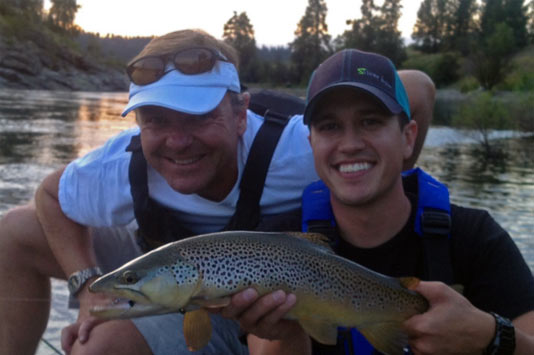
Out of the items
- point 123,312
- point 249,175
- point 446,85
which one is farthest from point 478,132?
point 446,85

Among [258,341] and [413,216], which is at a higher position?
[413,216]

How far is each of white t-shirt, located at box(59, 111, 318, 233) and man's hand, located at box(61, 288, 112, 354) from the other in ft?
1.52

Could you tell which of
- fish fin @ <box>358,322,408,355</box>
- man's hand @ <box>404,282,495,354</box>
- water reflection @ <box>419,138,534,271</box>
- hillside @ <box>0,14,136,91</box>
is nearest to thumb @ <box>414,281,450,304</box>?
man's hand @ <box>404,282,495,354</box>

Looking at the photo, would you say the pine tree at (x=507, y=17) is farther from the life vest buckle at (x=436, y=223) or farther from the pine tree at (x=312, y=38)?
the life vest buckle at (x=436, y=223)

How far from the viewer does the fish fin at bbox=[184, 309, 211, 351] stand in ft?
7.22

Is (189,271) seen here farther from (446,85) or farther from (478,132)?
(446,85)

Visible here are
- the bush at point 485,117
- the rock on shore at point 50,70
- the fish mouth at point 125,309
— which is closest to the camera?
the fish mouth at point 125,309

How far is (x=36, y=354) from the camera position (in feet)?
11.8

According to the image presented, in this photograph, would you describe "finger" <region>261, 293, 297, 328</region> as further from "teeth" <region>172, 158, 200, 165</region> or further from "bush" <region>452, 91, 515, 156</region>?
"bush" <region>452, 91, 515, 156</region>

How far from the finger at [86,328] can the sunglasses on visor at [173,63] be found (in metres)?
1.38

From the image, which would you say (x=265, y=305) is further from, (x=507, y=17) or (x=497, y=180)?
(x=507, y=17)

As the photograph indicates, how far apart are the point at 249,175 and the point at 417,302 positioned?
1310 mm

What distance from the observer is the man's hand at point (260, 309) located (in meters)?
2.12

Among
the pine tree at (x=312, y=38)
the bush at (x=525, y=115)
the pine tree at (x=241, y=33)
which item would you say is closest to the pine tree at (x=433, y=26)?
the pine tree at (x=312, y=38)
